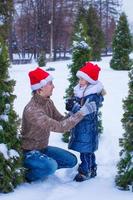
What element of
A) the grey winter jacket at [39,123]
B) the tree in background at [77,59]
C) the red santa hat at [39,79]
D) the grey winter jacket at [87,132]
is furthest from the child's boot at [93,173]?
the tree in background at [77,59]

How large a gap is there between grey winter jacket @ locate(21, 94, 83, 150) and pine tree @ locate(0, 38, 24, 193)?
0.22m

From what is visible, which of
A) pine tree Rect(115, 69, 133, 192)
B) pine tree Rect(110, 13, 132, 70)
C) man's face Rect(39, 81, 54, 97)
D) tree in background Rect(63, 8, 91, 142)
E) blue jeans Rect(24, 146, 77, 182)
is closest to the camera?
pine tree Rect(115, 69, 133, 192)

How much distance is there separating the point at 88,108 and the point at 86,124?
0.84ft

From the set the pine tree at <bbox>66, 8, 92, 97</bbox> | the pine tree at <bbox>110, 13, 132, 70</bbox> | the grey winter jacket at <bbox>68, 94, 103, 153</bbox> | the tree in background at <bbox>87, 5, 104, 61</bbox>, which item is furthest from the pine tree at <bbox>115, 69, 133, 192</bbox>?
the tree in background at <bbox>87, 5, 104, 61</bbox>

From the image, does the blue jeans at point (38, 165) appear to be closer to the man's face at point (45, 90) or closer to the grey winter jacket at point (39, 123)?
the grey winter jacket at point (39, 123)

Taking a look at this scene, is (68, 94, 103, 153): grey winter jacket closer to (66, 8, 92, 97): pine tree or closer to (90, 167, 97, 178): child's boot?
(90, 167, 97, 178): child's boot

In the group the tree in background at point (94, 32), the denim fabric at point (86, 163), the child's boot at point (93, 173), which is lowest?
the child's boot at point (93, 173)

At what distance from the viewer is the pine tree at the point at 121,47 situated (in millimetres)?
22219

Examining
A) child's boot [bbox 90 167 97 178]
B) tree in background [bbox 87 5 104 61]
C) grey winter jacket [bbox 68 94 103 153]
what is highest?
tree in background [bbox 87 5 104 61]

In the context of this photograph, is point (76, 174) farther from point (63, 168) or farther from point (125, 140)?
point (125, 140)

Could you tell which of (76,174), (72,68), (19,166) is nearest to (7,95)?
(19,166)

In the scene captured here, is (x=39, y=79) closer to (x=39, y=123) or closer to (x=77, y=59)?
(x=39, y=123)

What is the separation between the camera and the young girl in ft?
17.5

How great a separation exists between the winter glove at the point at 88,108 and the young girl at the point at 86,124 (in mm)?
82
